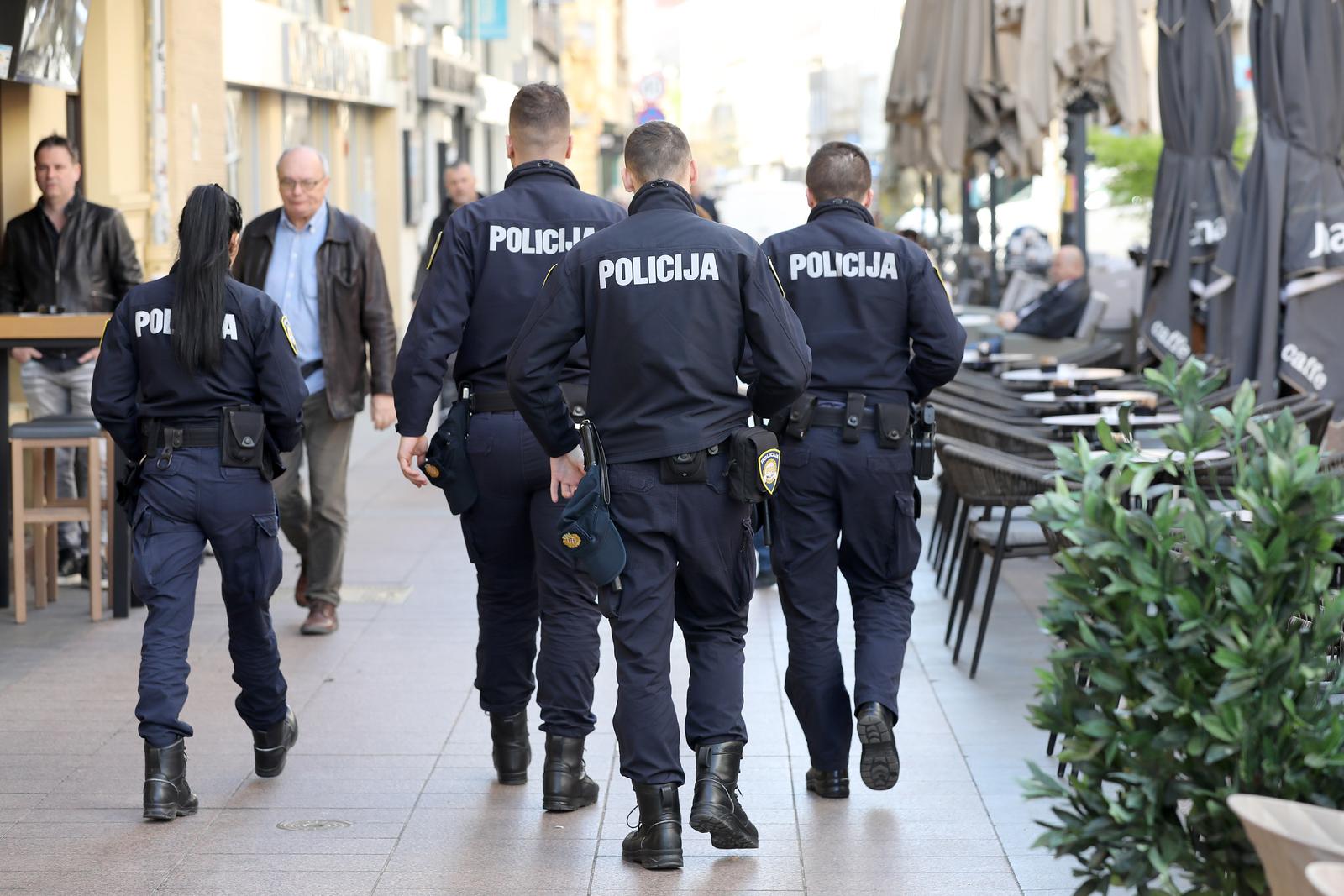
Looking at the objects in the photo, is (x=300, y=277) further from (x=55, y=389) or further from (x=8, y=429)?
(x=55, y=389)

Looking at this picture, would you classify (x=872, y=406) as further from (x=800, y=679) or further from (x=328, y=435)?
(x=328, y=435)

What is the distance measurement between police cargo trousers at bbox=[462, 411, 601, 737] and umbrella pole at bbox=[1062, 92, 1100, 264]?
9.58 meters

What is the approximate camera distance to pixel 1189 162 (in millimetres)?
10156

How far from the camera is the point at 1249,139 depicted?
29.9 metres

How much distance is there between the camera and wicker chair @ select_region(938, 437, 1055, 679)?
7.03 m

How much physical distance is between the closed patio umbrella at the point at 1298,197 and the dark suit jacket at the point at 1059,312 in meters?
4.45

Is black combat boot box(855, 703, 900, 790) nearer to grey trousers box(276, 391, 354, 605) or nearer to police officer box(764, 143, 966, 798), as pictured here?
police officer box(764, 143, 966, 798)

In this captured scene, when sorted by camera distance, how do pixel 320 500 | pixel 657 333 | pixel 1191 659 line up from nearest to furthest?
pixel 1191 659
pixel 657 333
pixel 320 500

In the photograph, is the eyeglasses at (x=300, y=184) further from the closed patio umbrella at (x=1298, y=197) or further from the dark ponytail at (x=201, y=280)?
the closed patio umbrella at (x=1298, y=197)

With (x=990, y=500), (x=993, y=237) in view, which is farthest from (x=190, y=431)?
(x=993, y=237)

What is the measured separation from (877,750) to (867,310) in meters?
1.27

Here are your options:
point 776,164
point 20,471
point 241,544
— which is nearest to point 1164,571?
point 241,544

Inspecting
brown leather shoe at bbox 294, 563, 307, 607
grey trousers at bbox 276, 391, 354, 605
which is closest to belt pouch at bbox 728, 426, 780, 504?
grey trousers at bbox 276, 391, 354, 605

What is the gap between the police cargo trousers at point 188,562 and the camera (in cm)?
534
